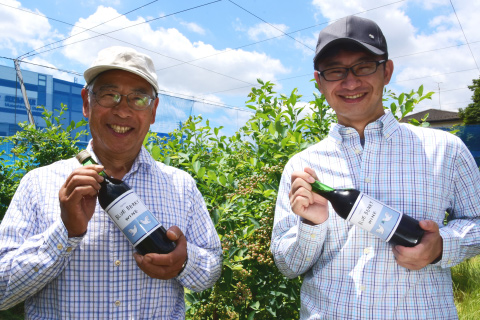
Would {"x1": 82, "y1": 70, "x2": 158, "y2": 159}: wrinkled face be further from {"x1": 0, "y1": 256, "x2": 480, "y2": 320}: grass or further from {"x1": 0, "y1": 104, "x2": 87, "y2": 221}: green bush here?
{"x1": 0, "y1": 256, "x2": 480, "y2": 320}: grass

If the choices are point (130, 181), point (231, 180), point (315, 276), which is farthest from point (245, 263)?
point (130, 181)

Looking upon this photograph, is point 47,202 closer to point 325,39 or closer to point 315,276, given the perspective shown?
point 315,276

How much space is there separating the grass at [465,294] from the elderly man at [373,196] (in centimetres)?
312

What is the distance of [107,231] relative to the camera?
5.77 feet

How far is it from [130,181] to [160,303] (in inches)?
23.6

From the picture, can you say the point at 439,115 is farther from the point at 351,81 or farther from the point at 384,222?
the point at 384,222

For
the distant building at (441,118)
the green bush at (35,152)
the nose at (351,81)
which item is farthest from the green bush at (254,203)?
the distant building at (441,118)

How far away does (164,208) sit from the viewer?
74.0 inches

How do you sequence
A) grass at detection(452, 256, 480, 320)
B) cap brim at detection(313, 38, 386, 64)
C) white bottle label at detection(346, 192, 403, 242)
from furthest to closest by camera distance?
grass at detection(452, 256, 480, 320) → cap brim at detection(313, 38, 386, 64) → white bottle label at detection(346, 192, 403, 242)

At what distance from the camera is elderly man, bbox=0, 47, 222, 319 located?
5.18ft

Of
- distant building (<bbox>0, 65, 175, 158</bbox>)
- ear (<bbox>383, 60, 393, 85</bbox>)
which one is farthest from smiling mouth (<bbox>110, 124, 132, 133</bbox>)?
distant building (<bbox>0, 65, 175, 158</bbox>)

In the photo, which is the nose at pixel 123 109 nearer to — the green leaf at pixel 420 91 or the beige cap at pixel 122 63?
the beige cap at pixel 122 63

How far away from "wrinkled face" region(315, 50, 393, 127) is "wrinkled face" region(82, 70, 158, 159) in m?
0.90

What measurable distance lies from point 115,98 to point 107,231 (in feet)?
2.07
